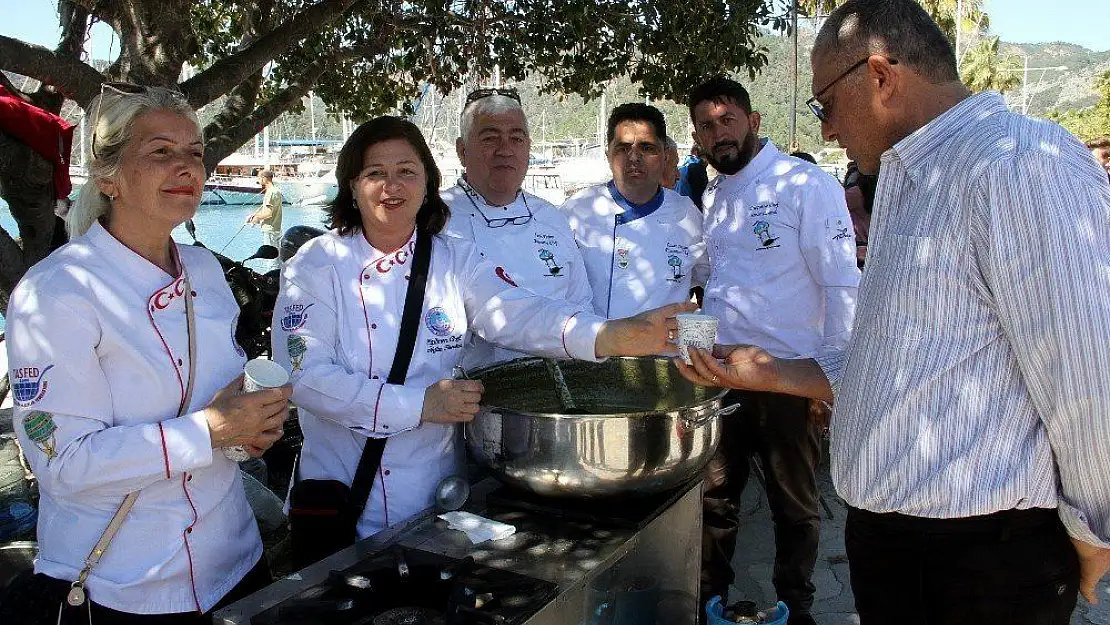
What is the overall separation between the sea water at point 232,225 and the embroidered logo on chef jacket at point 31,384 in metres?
10.5

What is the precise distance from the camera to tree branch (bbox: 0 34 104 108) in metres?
3.14

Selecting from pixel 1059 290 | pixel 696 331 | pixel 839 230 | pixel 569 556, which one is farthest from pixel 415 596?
pixel 839 230

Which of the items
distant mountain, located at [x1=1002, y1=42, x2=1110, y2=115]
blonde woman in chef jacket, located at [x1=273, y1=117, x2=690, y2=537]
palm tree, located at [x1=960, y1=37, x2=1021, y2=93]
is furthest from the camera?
distant mountain, located at [x1=1002, y1=42, x2=1110, y2=115]

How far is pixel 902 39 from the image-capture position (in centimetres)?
173

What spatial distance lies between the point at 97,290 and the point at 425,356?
33.7 inches

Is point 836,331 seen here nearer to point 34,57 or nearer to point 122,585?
point 122,585

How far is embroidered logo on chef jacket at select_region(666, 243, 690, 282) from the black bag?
6.28 ft

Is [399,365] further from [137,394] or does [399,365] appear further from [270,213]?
[270,213]

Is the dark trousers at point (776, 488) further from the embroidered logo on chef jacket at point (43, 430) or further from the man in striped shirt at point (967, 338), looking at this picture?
the embroidered logo on chef jacket at point (43, 430)

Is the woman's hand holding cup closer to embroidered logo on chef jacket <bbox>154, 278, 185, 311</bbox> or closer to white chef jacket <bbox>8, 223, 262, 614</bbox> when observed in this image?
white chef jacket <bbox>8, 223, 262, 614</bbox>

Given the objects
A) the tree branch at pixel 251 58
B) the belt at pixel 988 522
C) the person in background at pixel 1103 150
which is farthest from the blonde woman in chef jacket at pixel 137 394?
the person in background at pixel 1103 150

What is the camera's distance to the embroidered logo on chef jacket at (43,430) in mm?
1733

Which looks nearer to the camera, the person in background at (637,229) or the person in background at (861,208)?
→ the person in background at (637,229)

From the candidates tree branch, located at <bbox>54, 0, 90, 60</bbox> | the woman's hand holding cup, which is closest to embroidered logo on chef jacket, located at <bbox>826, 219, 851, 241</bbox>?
the woman's hand holding cup
